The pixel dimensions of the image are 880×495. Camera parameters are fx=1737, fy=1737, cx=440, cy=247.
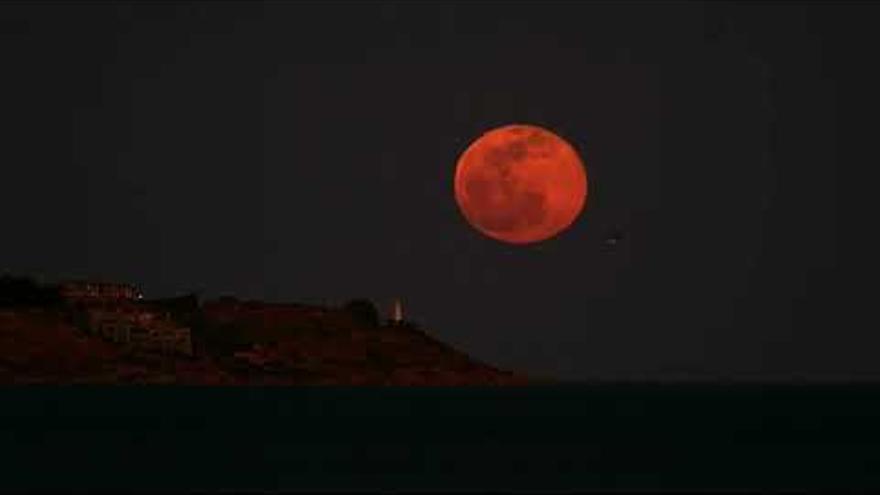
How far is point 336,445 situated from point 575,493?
56539 millimetres

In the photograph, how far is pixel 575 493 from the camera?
11338cm

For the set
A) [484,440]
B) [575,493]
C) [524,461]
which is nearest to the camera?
[575,493]

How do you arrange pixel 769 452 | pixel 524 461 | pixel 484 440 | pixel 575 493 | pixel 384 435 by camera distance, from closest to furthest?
pixel 575 493 → pixel 524 461 → pixel 769 452 → pixel 484 440 → pixel 384 435

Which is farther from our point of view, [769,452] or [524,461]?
[769,452]

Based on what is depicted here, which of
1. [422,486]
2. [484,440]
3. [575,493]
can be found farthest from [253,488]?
[484,440]

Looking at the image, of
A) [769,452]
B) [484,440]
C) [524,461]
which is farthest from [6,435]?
[769,452]

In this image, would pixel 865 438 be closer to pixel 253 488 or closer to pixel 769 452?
pixel 769 452

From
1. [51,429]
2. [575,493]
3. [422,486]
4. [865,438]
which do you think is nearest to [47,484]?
[422,486]

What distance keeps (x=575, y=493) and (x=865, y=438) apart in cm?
8996

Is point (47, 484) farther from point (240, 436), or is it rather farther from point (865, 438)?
point (865, 438)

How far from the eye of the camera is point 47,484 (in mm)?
115500

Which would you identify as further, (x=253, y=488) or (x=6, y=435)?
(x=6, y=435)

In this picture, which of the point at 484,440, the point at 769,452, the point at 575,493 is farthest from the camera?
the point at 484,440

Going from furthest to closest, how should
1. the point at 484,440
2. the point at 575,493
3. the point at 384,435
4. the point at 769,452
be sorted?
the point at 384,435
the point at 484,440
the point at 769,452
the point at 575,493
